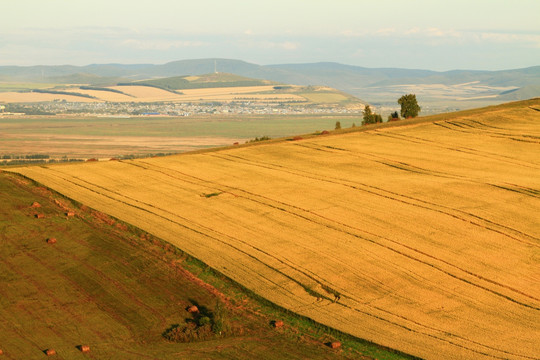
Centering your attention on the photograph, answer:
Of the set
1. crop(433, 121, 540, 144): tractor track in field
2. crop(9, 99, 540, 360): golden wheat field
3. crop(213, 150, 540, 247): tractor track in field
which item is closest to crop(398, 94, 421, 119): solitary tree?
crop(433, 121, 540, 144): tractor track in field

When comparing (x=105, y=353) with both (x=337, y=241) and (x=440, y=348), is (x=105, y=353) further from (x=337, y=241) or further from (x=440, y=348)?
(x=337, y=241)

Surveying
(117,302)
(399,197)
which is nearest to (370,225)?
(399,197)

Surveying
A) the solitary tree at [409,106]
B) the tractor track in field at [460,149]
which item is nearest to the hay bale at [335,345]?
the tractor track in field at [460,149]

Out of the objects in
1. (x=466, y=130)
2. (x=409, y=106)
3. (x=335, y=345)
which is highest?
(x=409, y=106)

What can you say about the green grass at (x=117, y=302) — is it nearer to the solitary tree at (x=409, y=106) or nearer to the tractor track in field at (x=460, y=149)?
the tractor track in field at (x=460, y=149)

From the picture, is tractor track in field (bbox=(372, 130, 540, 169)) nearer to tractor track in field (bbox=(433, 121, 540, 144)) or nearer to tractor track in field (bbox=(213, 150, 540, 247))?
tractor track in field (bbox=(433, 121, 540, 144))

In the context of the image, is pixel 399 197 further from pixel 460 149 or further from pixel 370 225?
pixel 460 149

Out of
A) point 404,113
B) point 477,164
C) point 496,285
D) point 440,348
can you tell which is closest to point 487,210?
point 496,285
